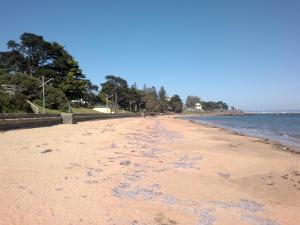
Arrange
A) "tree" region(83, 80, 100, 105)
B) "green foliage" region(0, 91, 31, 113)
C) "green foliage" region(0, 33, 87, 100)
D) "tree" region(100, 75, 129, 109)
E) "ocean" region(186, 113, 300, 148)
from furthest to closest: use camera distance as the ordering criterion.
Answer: "tree" region(100, 75, 129, 109) → "tree" region(83, 80, 100, 105) → "green foliage" region(0, 33, 87, 100) → "green foliage" region(0, 91, 31, 113) → "ocean" region(186, 113, 300, 148)

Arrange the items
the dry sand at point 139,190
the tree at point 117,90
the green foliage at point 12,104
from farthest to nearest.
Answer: the tree at point 117,90 < the green foliage at point 12,104 < the dry sand at point 139,190

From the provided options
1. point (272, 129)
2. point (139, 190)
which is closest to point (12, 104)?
point (272, 129)

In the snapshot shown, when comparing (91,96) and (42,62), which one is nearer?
(42,62)

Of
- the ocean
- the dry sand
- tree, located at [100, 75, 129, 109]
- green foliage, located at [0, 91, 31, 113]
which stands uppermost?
tree, located at [100, 75, 129, 109]

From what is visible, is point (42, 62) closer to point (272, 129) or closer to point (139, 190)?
point (272, 129)

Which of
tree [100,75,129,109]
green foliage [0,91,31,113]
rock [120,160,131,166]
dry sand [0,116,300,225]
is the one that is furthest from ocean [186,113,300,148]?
tree [100,75,129,109]

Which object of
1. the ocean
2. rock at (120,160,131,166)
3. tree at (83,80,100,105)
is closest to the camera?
rock at (120,160,131,166)

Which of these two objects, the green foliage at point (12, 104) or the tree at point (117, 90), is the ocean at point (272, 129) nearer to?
the green foliage at point (12, 104)

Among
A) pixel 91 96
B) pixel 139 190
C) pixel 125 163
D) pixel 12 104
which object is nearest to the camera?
pixel 139 190

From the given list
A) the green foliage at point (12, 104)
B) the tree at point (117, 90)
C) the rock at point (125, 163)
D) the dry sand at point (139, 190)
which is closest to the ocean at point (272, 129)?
the dry sand at point (139, 190)

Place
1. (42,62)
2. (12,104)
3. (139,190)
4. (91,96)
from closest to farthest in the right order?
1. (139,190)
2. (12,104)
3. (42,62)
4. (91,96)

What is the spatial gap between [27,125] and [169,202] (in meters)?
24.6

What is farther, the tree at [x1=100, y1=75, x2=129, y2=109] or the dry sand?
the tree at [x1=100, y1=75, x2=129, y2=109]

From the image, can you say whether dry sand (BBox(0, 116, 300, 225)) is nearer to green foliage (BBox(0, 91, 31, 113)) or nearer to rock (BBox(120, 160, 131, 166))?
rock (BBox(120, 160, 131, 166))
